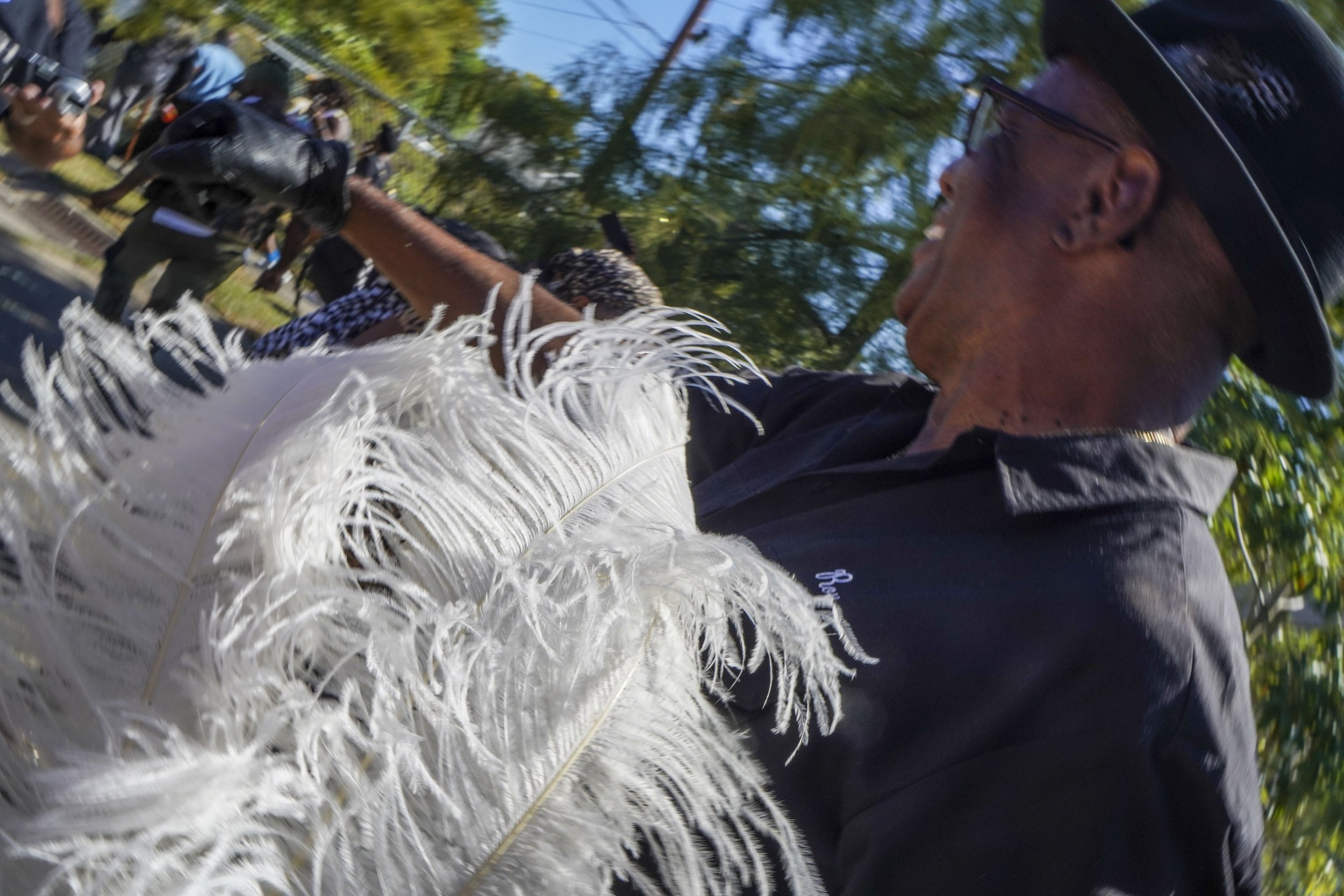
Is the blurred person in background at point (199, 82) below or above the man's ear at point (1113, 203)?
below

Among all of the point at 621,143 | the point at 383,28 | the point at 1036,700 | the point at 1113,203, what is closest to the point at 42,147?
the point at 621,143

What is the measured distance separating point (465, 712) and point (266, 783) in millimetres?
156

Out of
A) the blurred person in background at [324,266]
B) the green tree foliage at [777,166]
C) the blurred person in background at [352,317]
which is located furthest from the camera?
the green tree foliage at [777,166]

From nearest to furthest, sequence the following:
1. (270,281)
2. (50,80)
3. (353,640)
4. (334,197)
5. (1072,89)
Answer: (353,640) < (334,197) < (1072,89) < (50,80) < (270,281)

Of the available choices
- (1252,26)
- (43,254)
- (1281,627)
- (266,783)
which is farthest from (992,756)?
(43,254)

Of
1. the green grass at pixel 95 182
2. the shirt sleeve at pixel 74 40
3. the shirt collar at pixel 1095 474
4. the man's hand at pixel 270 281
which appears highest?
the shirt collar at pixel 1095 474

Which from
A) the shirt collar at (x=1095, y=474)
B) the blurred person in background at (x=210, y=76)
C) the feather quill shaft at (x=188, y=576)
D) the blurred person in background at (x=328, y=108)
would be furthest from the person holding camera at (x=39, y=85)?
the blurred person in background at (x=328, y=108)

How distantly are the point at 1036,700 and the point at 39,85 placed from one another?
3.40 m

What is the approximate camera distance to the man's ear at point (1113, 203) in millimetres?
1863

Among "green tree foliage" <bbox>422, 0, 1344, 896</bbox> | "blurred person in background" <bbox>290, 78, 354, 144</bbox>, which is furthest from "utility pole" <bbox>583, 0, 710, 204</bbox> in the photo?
"blurred person in background" <bbox>290, 78, 354, 144</bbox>

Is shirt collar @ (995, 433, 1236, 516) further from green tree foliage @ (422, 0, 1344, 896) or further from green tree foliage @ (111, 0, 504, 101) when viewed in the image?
green tree foliage @ (111, 0, 504, 101)

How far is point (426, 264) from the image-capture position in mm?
1812

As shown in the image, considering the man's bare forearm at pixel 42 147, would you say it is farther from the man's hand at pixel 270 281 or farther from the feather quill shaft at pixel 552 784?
the feather quill shaft at pixel 552 784

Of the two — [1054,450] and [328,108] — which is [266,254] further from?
[1054,450]
